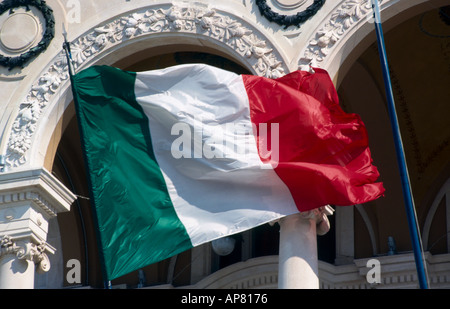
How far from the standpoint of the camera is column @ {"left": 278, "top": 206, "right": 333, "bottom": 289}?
45.0 feet

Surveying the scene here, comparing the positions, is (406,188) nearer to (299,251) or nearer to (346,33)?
(299,251)

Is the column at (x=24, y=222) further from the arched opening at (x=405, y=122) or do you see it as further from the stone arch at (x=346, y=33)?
the arched opening at (x=405, y=122)

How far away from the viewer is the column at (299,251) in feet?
45.0

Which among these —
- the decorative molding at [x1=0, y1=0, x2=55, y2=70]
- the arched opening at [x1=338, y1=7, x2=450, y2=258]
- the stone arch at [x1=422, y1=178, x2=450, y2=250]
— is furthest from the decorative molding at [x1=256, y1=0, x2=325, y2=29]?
the stone arch at [x1=422, y1=178, x2=450, y2=250]

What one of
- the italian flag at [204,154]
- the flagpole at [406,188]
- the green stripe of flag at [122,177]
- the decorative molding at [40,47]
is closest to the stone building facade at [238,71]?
the decorative molding at [40,47]

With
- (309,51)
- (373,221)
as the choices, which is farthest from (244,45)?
(373,221)

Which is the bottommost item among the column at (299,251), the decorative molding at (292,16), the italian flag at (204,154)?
the column at (299,251)

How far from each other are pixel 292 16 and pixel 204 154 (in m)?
2.46

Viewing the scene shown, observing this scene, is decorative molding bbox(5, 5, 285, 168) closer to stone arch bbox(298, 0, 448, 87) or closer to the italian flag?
stone arch bbox(298, 0, 448, 87)

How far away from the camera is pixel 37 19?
54.1ft

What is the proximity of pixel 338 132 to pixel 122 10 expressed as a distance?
4.07m

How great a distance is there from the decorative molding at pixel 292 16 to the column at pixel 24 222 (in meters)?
3.84

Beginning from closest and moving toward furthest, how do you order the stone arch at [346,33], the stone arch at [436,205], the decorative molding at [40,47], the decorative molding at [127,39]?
the stone arch at [346,33]
the decorative molding at [127,39]
the decorative molding at [40,47]
the stone arch at [436,205]

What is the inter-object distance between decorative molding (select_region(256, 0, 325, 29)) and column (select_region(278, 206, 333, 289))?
2781 millimetres
